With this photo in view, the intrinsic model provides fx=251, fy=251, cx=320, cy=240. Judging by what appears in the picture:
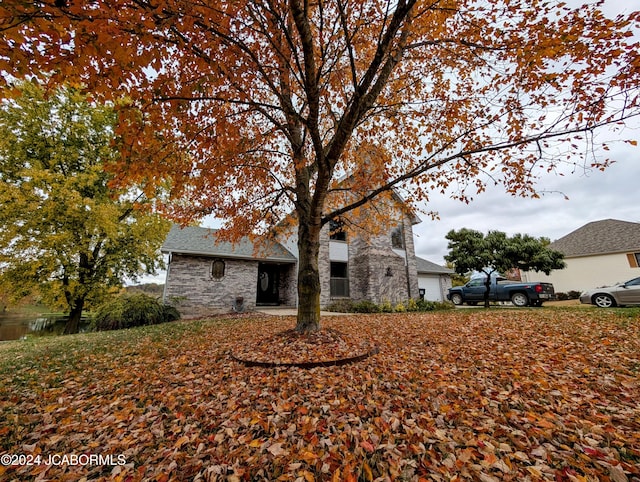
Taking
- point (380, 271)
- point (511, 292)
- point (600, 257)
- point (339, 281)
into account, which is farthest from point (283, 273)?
point (600, 257)

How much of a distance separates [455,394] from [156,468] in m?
3.09

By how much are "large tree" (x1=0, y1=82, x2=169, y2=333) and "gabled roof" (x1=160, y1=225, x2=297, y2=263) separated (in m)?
1.98

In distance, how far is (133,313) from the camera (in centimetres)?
1001

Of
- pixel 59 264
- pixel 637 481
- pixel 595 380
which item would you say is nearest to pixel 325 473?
pixel 637 481

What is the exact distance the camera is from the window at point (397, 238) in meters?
15.7

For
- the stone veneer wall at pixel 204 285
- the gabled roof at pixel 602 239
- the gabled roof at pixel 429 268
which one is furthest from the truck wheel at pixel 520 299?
the stone veneer wall at pixel 204 285

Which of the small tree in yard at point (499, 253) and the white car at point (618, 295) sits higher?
the small tree in yard at point (499, 253)

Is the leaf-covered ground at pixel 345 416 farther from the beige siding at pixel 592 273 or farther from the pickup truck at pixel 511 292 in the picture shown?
the beige siding at pixel 592 273

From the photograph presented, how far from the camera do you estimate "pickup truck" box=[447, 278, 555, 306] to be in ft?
42.3

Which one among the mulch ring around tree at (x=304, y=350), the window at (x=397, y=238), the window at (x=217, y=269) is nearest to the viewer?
the mulch ring around tree at (x=304, y=350)

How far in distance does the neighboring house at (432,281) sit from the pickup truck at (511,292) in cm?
196

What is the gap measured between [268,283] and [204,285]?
4.81 metres

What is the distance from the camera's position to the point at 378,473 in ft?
6.27

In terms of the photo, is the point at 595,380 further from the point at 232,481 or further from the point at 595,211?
the point at 595,211
